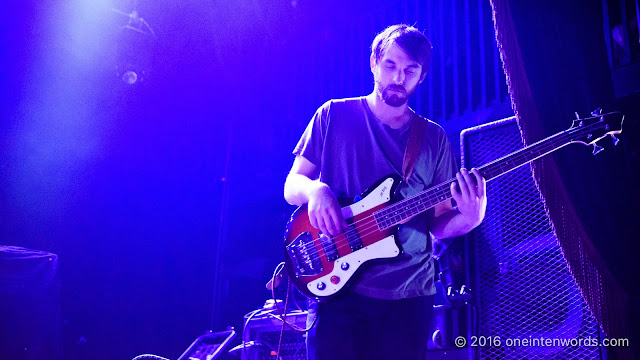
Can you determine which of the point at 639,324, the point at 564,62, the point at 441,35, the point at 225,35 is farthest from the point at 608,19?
the point at 225,35

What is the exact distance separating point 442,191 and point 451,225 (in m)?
0.16

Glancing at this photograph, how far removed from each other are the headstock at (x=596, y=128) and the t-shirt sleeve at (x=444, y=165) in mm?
531

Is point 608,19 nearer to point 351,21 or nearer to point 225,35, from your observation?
point 351,21

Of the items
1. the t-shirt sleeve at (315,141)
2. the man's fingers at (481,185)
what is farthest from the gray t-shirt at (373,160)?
the man's fingers at (481,185)

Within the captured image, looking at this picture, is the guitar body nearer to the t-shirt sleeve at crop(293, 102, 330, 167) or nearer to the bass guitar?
the bass guitar

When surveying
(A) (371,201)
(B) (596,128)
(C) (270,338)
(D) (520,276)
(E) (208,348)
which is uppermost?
(B) (596,128)

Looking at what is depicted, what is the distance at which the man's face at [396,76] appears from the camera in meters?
2.13

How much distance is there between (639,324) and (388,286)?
116cm

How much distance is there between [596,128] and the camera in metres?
2.05

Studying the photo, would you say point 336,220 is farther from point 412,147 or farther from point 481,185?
point 481,185

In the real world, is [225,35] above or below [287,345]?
above

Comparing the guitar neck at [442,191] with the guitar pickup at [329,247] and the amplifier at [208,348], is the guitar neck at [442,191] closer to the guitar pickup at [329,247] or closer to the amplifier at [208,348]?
the guitar pickup at [329,247]

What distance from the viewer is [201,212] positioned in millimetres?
6168

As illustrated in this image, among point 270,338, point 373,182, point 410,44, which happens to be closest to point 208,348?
point 270,338
